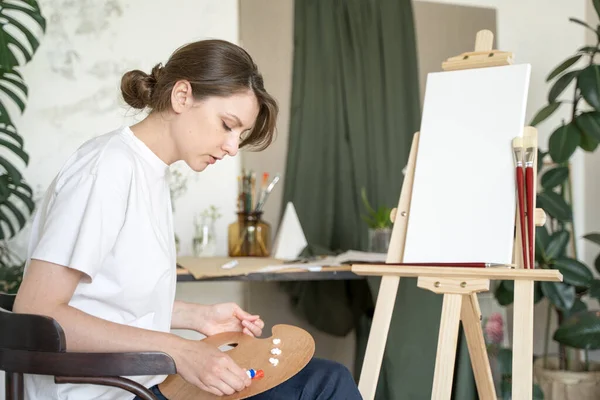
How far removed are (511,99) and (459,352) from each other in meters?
0.93

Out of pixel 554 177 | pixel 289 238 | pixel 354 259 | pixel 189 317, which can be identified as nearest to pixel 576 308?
pixel 554 177

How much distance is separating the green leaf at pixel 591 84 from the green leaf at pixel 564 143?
5.7 inches

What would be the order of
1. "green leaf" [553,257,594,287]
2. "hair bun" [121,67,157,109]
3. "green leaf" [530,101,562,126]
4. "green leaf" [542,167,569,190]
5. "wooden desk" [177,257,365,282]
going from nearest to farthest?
"hair bun" [121,67,157,109], "wooden desk" [177,257,365,282], "green leaf" [553,257,594,287], "green leaf" [530,101,562,126], "green leaf" [542,167,569,190]

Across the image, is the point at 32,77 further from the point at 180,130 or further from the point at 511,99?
the point at 511,99

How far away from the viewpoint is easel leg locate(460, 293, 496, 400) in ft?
6.64

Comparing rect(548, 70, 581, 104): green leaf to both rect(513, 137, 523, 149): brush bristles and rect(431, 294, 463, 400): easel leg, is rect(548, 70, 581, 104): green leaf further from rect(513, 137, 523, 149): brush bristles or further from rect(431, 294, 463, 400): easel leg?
rect(431, 294, 463, 400): easel leg

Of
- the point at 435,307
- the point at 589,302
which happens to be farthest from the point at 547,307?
the point at 435,307

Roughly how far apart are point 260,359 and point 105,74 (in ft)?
6.49

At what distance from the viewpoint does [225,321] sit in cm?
177

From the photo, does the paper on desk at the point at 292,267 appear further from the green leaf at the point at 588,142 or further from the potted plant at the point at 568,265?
the green leaf at the point at 588,142

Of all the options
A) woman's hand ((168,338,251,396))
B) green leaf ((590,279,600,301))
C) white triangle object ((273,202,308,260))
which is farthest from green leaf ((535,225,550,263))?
woman's hand ((168,338,251,396))

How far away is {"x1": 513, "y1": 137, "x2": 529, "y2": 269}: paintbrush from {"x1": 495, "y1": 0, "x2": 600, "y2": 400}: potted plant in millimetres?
1024

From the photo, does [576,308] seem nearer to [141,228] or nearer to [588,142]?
[588,142]

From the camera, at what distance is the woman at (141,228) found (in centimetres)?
129
